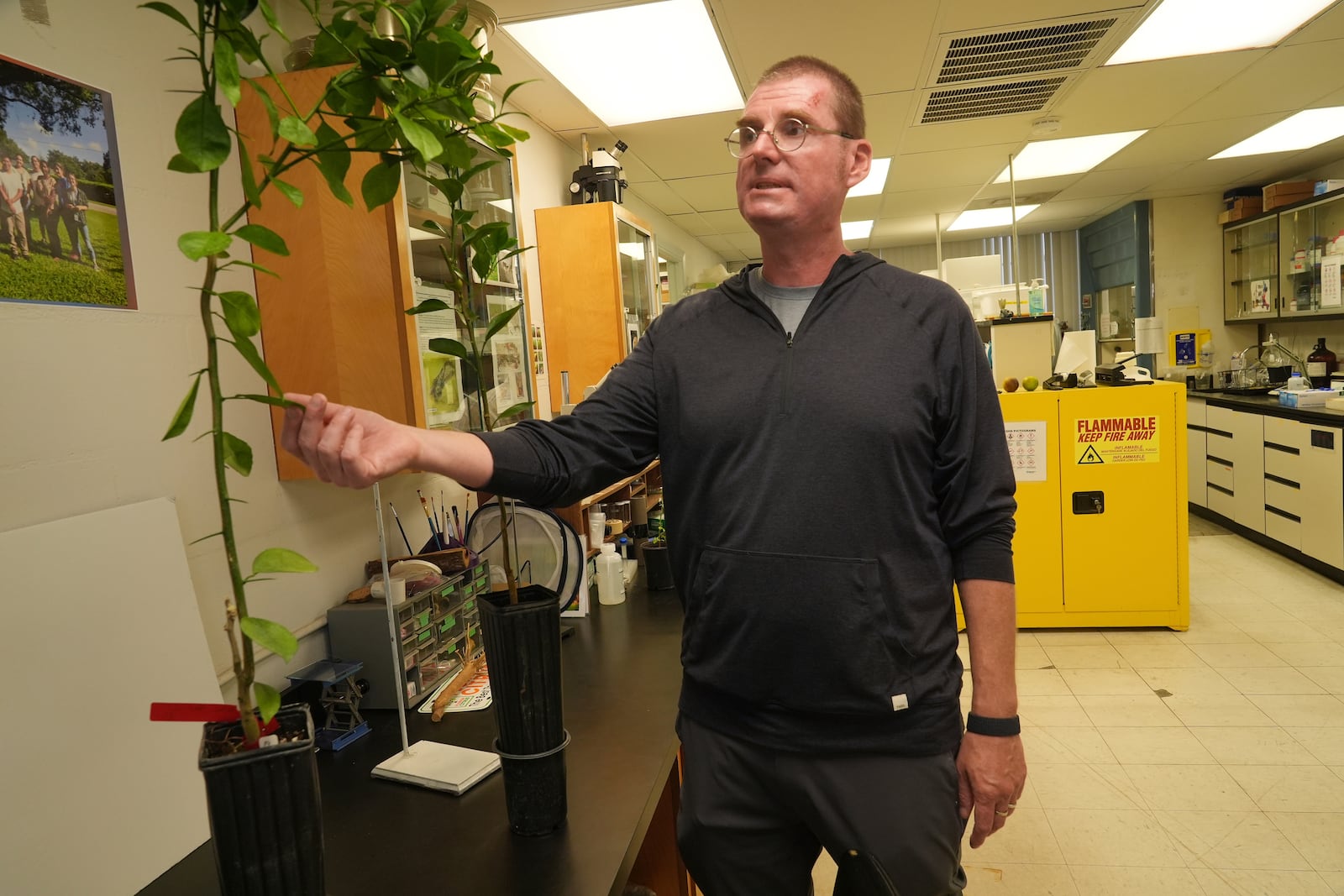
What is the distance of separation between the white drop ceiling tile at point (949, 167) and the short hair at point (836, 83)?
3569mm

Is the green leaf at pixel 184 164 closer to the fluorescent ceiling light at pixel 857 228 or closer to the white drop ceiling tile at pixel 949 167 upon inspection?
the white drop ceiling tile at pixel 949 167

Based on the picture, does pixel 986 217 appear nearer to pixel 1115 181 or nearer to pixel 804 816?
pixel 1115 181

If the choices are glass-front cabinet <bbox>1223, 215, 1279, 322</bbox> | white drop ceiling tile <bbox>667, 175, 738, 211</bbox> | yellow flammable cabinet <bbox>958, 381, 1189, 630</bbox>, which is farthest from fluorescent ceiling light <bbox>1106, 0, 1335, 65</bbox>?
glass-front cabinet <bbox>1223, 215, 1279, 322</bbox>

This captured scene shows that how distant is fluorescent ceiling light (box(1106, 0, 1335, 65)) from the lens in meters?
2.89

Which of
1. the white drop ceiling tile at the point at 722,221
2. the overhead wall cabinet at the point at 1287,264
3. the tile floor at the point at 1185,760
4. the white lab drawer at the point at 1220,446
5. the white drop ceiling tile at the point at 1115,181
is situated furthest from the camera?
the white drop ceiling tile at the point at 722,221

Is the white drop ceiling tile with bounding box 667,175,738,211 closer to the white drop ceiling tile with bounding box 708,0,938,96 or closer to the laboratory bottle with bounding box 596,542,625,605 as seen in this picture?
the white drop ceiling tile with bounding box 708,0,938,96

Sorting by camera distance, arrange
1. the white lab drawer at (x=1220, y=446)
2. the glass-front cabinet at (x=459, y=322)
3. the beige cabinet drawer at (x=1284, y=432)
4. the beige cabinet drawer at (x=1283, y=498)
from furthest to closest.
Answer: the white lab drawer at (x=1220, y=446)
the beige cabinet drawer at (x=1283, y=498)
the beige cabinet drawer at (x=1284, y=432)
the glass-front cabinet at (x=459, y=322)

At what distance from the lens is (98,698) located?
1198 mm

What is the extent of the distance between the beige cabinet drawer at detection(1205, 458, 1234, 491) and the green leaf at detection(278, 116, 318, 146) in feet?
21.2

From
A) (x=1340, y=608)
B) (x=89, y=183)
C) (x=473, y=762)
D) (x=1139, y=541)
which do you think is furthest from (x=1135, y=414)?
(x=89, y=183)

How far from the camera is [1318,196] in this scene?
5.46m

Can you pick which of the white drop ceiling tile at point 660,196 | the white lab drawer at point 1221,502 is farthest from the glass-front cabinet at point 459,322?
the white lab drawer at point 1221,502

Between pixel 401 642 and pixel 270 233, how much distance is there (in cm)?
114

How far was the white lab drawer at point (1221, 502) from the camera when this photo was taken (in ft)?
18.5
